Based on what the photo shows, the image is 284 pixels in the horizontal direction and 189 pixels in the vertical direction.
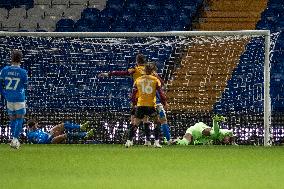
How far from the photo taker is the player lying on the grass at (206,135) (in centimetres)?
1723

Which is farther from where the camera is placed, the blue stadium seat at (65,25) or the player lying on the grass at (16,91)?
the blue stadium seat at (65,25)

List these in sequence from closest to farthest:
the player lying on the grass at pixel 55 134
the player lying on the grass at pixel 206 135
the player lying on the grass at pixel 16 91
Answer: the player lying on the grass at pixel 16 91, the player lying on the grass at pixel 206 135, the player lying on the grass at pixel 55 134

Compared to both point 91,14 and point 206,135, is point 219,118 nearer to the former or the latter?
point 206,135

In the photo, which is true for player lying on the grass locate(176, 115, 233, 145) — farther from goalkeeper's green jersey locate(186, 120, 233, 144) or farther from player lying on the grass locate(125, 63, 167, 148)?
player lying on the grass locate(125, 63, 167, 148)

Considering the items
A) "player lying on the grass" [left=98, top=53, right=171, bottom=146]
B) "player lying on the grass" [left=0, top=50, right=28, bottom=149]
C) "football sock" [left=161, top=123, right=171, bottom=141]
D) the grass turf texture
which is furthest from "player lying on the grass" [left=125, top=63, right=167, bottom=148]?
"player lying on the grass" [left=0, top=50, right=28, bottom=149]

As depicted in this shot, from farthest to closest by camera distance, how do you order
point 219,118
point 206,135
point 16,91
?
point 206,135 < point 219,118 < point 16,91

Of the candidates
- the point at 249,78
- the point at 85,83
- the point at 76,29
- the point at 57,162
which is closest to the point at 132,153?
the point at 57,162

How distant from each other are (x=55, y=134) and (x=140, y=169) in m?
7.99

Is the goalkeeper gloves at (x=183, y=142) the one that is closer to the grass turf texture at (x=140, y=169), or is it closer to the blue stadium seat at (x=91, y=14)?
the grass turf texture at (x=140, y=169)

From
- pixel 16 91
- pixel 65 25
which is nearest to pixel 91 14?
pixel 65 25

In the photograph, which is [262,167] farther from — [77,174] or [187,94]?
[187,94]

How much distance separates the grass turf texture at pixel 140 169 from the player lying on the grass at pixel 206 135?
3015 millimetres

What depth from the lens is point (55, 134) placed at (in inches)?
705

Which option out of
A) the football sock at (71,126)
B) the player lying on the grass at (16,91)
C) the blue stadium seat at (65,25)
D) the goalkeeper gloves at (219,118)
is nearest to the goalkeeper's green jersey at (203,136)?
the goalkeeper gloves at (219,118)
